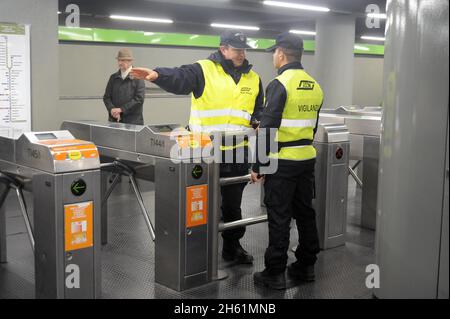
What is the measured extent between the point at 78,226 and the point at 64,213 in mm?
90

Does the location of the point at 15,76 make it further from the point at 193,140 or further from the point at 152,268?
the point at 193,140

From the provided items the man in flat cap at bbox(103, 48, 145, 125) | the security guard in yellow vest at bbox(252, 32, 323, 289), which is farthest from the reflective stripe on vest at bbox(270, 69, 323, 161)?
the man in flat cap at bbox(103, 48, 145, 125)

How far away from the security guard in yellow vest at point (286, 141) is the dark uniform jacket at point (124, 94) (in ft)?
8.07

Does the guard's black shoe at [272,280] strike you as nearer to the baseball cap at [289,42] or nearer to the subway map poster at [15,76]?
the baseball cap at [289,42]

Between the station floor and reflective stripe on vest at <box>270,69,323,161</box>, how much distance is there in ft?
2.30

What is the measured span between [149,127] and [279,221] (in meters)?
0.82

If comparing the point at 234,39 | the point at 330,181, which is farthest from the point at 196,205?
the point at 330,181

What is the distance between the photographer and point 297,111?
112 inches

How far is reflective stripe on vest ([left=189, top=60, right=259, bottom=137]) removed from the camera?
3.11m

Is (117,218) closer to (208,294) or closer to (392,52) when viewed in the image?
(208,294)

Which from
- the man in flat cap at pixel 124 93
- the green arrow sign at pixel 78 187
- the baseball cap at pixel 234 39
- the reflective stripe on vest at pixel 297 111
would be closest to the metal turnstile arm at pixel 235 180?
the reflective stripe on vest at pixel 297 111

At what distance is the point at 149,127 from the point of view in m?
2.96

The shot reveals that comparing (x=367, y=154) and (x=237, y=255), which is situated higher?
(x=367, y=154)

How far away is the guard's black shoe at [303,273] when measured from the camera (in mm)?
3053
